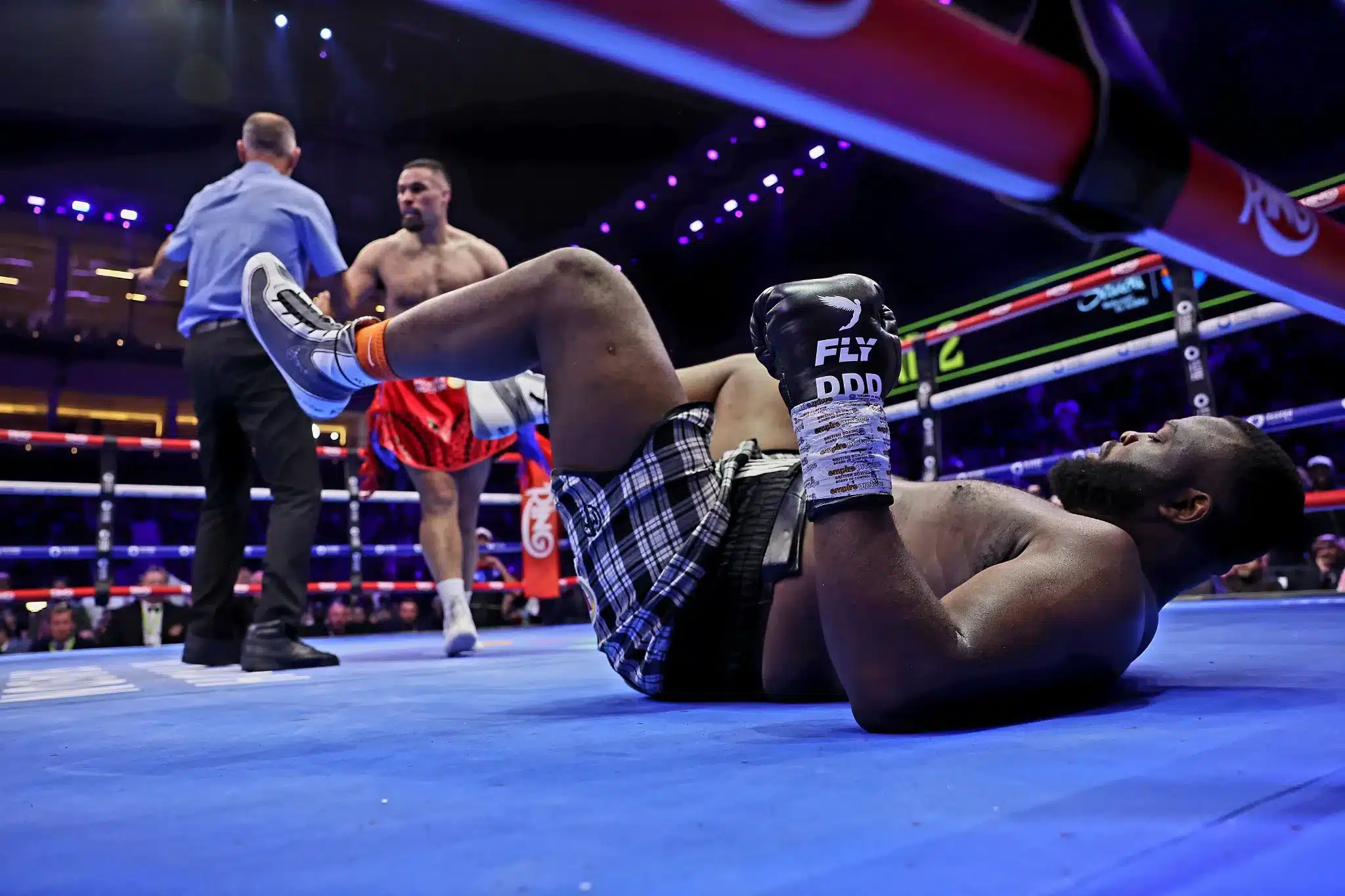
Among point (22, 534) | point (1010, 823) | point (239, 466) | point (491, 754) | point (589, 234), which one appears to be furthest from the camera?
point (589, 234)

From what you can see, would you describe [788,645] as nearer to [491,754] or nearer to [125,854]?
[491,754]

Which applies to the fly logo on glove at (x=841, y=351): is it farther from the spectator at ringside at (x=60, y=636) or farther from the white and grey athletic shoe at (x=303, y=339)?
the spectator at ringside at (x=60, y=636)

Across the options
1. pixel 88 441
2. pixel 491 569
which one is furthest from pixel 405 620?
pixel 88 441

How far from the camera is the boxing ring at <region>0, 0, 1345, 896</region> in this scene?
488 mm

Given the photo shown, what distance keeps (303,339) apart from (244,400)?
111cm

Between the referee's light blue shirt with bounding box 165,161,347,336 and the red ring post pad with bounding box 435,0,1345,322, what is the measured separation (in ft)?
6.64

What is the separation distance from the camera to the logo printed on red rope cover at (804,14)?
2.84ft

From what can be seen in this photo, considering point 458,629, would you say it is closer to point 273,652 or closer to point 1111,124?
point 273,652

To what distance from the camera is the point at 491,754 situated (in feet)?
2.90

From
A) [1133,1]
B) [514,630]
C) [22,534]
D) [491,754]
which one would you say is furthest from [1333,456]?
[22,534]

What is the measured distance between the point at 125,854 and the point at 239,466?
8.02ft

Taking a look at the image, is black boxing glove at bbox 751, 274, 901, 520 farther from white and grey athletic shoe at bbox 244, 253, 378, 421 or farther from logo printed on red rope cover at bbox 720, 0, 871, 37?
white and grey athletic shoe at bbox 244, 253, 378, 421

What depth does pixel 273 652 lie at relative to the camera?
2.32 meters

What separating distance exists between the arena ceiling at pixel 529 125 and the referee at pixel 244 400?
18.1ft
